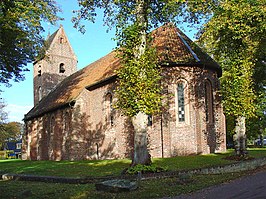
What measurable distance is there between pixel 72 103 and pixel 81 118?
151cm

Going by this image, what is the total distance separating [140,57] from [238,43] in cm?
797

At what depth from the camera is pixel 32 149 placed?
35844mm

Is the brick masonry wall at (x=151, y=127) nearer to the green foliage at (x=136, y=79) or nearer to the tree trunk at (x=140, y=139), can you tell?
the tree trunk at (x=140, y=139)

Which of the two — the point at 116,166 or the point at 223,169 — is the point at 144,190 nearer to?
the point at 223,169

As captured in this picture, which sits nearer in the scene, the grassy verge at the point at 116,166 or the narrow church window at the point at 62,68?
the grassy verge at the point at 116,166

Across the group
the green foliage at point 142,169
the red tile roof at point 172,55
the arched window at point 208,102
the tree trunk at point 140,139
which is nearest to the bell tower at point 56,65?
the red tile roof at point 172,55

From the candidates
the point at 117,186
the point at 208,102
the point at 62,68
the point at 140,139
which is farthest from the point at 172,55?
the point at 62,68

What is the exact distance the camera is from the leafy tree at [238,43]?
16203 mm

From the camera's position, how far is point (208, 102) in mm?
21719

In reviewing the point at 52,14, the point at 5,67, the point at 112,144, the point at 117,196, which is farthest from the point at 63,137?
the point at 117,196

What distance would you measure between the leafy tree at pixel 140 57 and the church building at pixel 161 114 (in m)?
1.94

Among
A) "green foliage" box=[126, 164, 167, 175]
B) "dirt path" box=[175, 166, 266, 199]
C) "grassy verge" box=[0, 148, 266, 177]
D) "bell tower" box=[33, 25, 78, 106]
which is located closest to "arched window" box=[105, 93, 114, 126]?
"grassy verge" box=[0, 148, 266, 177]

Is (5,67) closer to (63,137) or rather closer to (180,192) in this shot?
(63,137)

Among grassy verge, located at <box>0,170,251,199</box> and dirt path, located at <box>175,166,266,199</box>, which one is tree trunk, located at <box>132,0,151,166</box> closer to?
grassy verge, located at <box>0,170,251,199</box>
